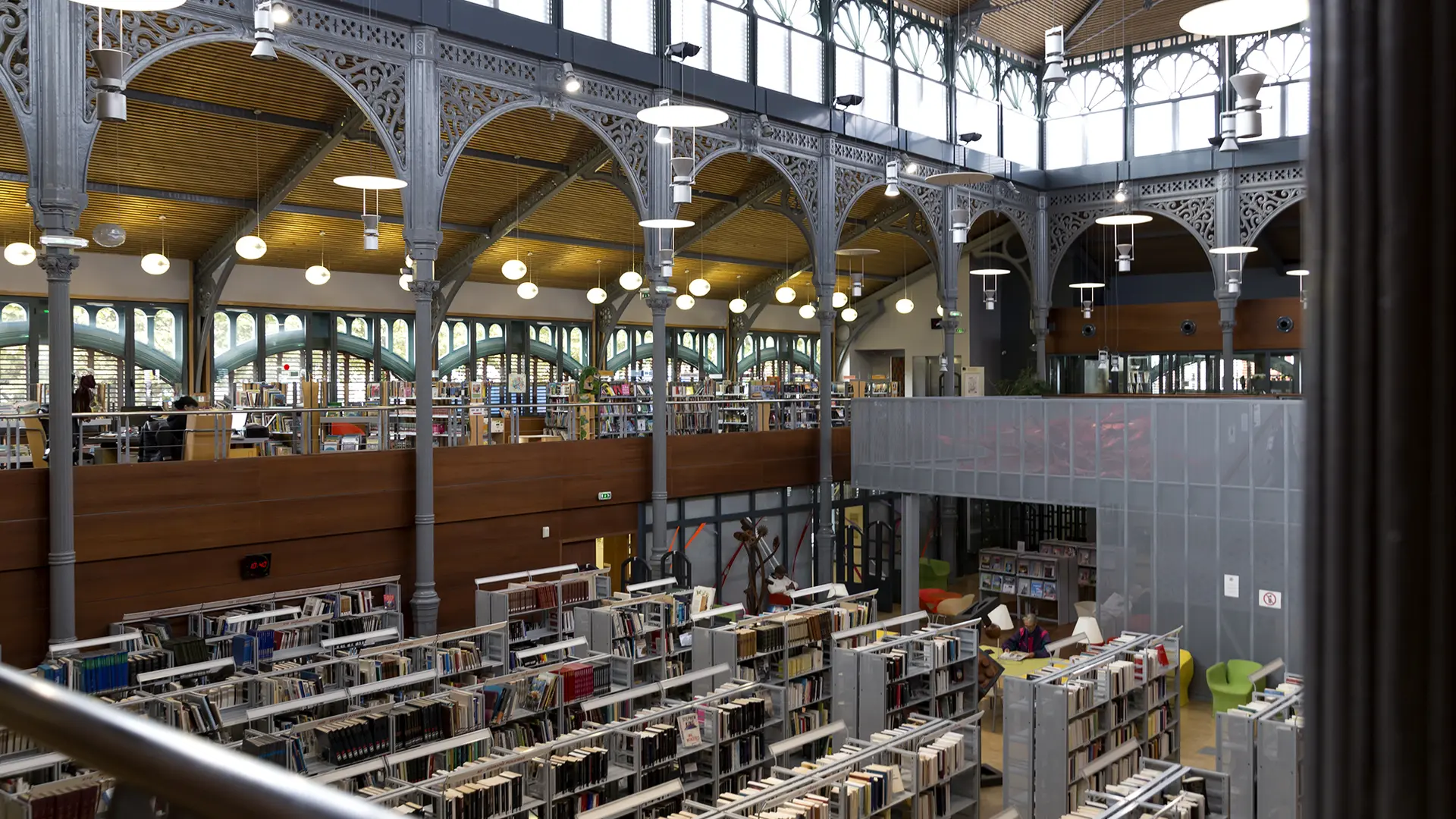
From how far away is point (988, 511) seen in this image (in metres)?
23.0

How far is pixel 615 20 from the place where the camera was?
1527 centimetres

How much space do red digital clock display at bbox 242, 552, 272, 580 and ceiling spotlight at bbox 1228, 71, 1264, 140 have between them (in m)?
11.0

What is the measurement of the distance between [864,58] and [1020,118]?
5368 millimetres

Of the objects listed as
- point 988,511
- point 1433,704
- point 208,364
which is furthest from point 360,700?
point 988,511

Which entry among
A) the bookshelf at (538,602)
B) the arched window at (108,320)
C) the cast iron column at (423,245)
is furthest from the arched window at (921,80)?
the arched window at (108,320)

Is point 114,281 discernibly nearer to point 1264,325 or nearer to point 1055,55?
point 1055,55

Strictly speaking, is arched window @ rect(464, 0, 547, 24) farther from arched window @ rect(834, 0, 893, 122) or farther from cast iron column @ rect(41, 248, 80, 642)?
cast iron column @ rect(41, 248, 80, 642)

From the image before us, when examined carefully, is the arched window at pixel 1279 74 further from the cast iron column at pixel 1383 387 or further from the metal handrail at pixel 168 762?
the metal handrail at pixel 168 762

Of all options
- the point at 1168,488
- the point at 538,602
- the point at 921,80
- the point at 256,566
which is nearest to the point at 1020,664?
the point at 1168,488

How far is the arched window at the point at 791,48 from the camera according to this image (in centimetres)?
1739

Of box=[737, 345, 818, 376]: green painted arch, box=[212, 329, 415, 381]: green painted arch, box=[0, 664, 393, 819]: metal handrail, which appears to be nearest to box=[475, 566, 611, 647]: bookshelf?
box=[212, 329, 415, 381]: green painted arch

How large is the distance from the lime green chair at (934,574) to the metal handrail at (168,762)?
1997cm

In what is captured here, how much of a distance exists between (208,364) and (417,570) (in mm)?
9155

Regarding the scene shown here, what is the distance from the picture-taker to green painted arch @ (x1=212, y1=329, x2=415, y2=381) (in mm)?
20219
